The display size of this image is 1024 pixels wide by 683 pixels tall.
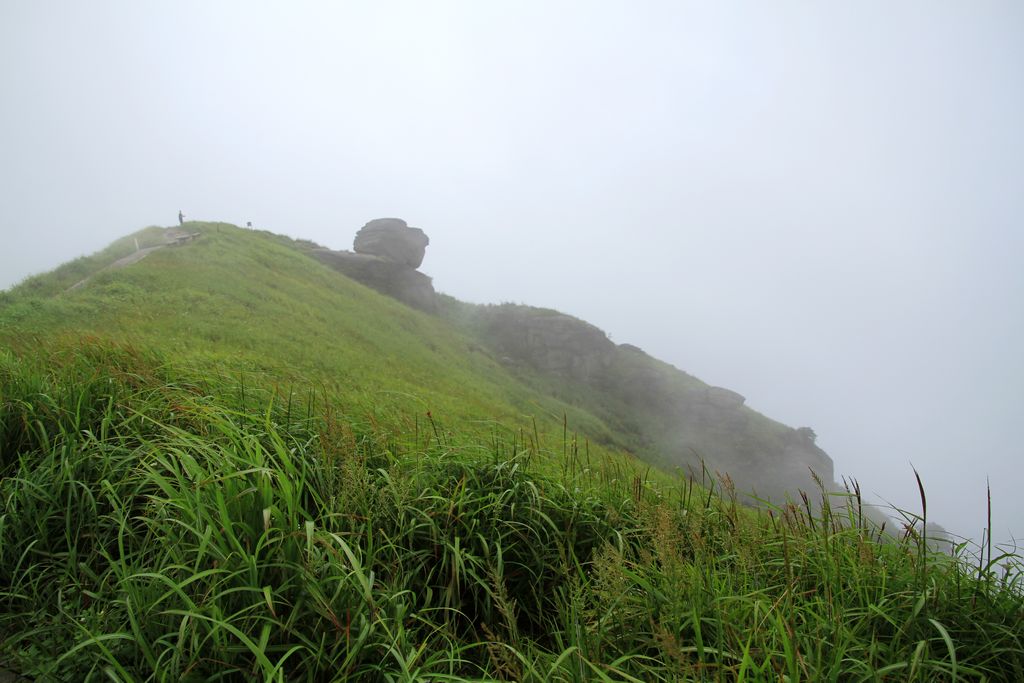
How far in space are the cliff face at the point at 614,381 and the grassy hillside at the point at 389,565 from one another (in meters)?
38.1

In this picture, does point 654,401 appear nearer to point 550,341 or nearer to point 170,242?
point 550,341

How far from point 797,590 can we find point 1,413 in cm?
581

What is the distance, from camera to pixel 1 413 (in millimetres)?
3650

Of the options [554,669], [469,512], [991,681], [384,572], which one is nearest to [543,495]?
[469,512]

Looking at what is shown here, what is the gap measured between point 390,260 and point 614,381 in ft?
93.3

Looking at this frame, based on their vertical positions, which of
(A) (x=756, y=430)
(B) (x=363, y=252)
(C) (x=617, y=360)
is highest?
(B) (x=363, y=252)

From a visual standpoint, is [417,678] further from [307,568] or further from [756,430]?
[756,430]

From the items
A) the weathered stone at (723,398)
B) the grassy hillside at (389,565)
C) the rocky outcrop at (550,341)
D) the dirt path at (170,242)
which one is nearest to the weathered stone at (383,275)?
the rocky outcrop at (550,341)

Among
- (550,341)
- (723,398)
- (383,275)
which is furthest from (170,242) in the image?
(723,398)

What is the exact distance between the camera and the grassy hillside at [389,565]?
7.23 feet

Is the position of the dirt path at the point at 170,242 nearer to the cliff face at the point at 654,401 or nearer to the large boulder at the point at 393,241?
the large boulder at the point at 393,241

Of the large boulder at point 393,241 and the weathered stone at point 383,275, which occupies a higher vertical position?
the large boulder at point 393,241

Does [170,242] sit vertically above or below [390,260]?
below

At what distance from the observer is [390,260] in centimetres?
5238
